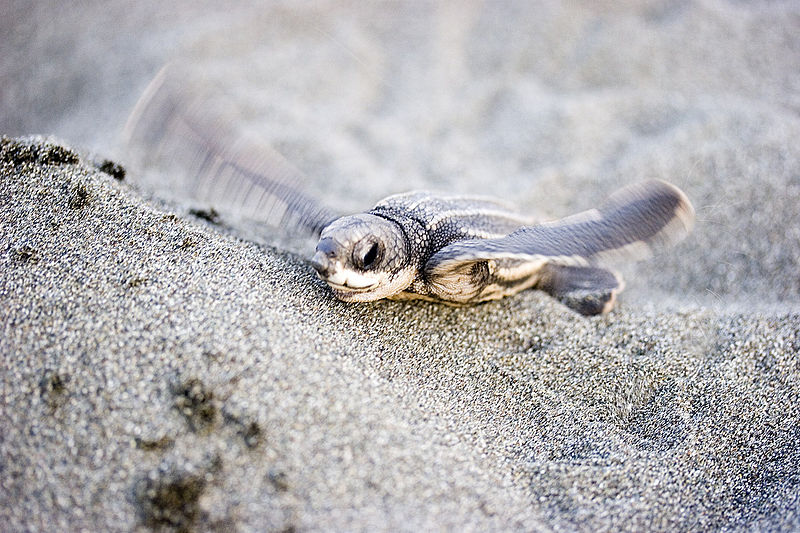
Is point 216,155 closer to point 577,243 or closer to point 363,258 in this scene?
point 363,258

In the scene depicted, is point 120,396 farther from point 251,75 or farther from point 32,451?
point 251,75

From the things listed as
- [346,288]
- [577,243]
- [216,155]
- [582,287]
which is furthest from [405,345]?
[216,155]

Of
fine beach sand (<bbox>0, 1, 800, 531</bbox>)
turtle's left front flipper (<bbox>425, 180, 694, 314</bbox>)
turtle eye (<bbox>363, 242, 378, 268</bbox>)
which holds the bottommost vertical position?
fine beach sand (<bbox>0, 1, 800, 531</bbox>)

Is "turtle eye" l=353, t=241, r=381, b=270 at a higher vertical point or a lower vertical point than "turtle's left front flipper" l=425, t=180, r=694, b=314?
lower

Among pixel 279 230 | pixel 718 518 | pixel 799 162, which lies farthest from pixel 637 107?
pixel 718 518

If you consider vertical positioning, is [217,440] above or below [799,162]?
below

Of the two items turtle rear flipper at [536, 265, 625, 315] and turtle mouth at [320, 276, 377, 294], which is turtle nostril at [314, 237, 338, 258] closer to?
turtle mouth at [320, 276, 377, 294]

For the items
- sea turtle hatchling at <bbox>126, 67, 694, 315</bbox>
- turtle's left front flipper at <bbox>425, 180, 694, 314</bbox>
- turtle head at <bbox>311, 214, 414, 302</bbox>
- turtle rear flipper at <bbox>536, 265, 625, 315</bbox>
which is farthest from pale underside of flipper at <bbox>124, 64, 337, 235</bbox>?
turtle rear flipper at <bbox>536, 265, 625, 315</bbox>
